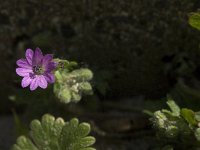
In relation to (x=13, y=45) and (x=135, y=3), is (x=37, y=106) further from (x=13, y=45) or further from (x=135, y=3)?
(x=135, y=3)

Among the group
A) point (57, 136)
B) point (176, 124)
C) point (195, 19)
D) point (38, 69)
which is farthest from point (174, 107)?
point (38, 69)

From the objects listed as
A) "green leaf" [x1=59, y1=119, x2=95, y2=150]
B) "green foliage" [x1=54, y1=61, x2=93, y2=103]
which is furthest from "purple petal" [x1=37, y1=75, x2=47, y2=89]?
"green leaf" [x1=59, y1=119, x2=95, y2=150]

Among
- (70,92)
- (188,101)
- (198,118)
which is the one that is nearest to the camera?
(198,118)

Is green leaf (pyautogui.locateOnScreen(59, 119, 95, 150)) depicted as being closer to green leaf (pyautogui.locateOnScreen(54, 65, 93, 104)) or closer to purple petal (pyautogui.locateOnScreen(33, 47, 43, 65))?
green leaf (pyautogui.locateOnScreen(54, 65, 93, 104))

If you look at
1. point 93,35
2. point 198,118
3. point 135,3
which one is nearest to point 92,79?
point 93,35

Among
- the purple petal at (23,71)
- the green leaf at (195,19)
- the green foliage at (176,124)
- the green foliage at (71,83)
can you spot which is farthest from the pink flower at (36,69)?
the green leaf at (195,19)

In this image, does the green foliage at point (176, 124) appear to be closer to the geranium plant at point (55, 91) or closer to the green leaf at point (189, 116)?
the green leaf at point (189, 116)

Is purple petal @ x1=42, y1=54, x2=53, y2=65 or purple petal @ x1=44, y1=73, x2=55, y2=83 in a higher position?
purple petal @ x1=42, y1=54, x2=53, y2=65
